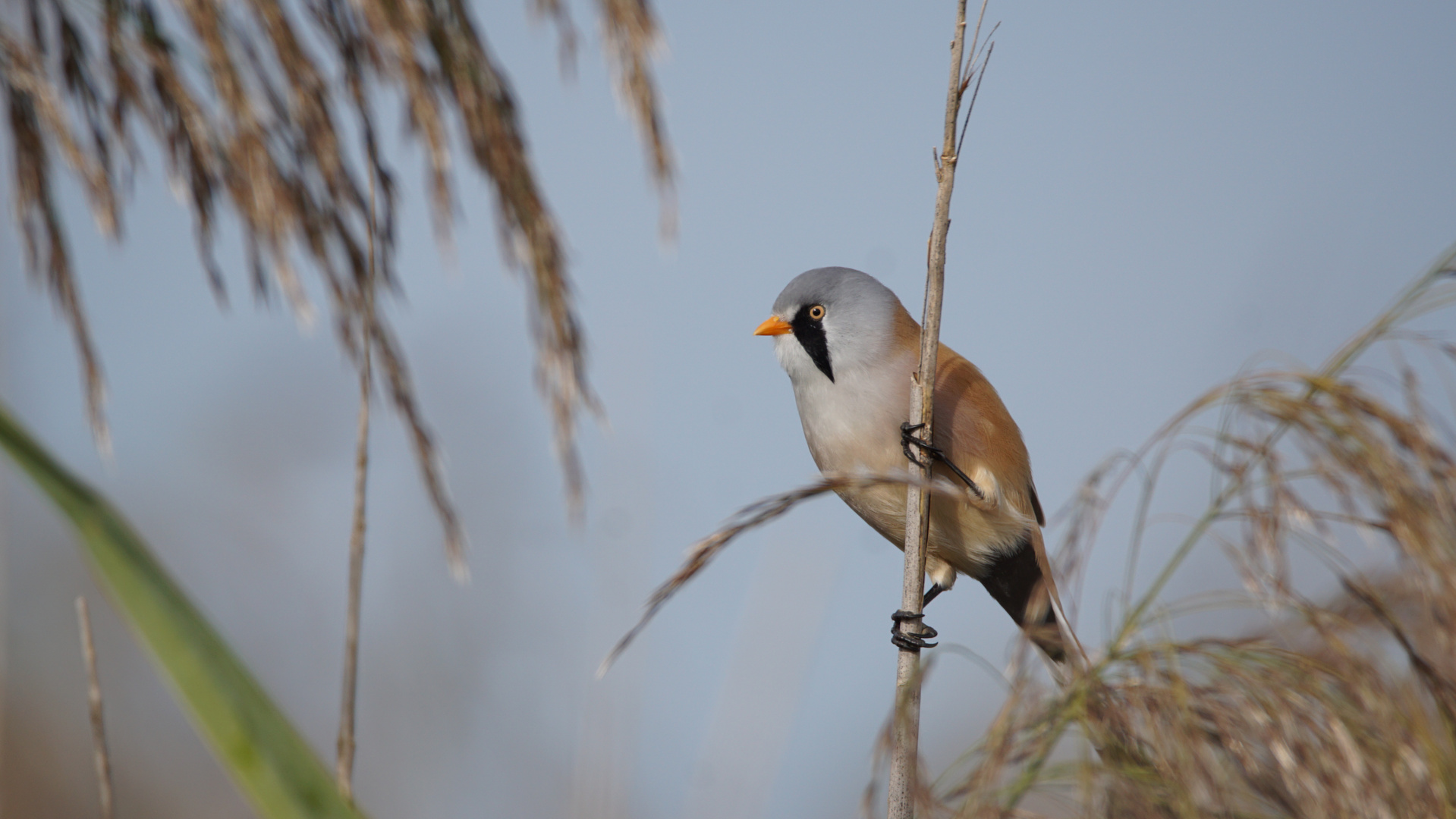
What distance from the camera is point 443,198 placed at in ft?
5.71

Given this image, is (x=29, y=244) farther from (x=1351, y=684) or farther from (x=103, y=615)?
(x=103, y=615)

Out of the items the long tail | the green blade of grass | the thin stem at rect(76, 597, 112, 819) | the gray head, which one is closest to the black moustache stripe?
the gray head

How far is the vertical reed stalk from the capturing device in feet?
3.23

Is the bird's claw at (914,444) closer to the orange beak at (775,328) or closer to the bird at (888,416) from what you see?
the bird at (888,416)

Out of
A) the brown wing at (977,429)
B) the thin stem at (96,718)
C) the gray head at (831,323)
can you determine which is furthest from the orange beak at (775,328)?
the thin stem at (96,718)

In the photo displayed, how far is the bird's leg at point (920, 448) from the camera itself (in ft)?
4.46

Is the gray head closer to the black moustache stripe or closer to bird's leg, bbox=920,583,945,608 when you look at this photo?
the black moustache stripe

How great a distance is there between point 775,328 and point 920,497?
0.68m

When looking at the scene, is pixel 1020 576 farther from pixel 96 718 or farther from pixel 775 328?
pixel 96 718

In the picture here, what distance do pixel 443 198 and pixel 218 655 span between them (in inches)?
52.4

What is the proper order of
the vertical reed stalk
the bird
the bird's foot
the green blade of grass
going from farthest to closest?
the bird < the bird's foot < the vertical reed stalk < the green blade of grass

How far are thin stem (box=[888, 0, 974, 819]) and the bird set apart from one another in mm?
312

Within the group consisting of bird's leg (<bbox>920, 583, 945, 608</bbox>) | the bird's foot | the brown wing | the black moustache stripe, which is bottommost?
bird's leg (<bbox>920, 583, 945, 608</bbox>)

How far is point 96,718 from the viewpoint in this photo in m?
1.06
